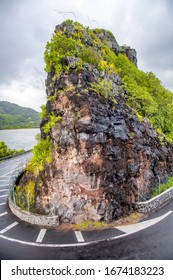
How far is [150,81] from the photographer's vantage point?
2606cm

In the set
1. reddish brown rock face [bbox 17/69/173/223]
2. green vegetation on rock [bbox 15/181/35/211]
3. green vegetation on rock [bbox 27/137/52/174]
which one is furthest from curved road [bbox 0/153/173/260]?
green vegetation on rock [bbox 27/137/52/174]

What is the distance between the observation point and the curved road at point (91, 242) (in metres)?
10.2

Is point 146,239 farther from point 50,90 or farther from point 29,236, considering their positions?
point 50,90

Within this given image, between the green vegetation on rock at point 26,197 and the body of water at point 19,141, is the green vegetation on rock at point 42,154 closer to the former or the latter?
the green vegetation on rock at point 26,197

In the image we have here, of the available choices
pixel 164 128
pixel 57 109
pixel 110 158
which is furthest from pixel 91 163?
pixel 164 128

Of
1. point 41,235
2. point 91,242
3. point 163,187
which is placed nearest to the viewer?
point 91,242

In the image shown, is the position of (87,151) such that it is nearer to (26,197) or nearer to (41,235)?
(41,235)

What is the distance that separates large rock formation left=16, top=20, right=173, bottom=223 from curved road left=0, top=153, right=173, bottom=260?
4.70ft

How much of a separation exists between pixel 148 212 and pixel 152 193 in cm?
264

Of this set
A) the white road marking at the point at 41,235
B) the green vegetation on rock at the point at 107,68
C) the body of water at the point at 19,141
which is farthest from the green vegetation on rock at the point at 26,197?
the body of water at the point at 19,141

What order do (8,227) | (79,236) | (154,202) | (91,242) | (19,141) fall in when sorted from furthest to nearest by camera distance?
(19,141), (154,202), (8,227), (79,236), (91,242)

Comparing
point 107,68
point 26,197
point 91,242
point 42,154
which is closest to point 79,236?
point 91,242

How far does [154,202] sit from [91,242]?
6.39 meters

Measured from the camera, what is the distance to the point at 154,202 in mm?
15812
